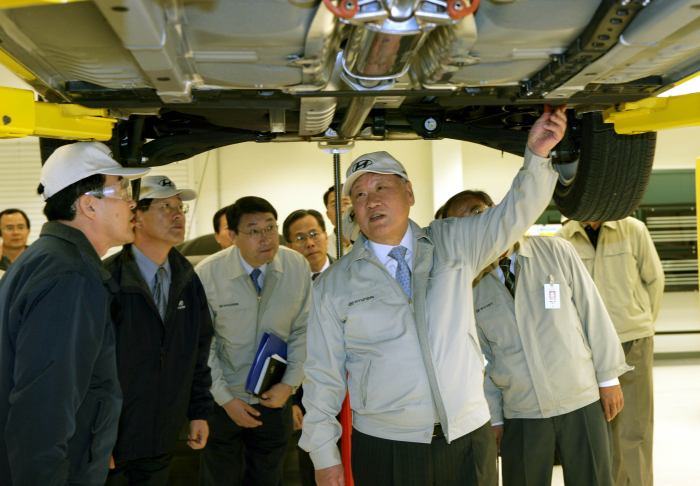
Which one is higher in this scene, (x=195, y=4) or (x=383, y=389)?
(x=195, y=4)

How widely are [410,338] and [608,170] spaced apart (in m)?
0.88

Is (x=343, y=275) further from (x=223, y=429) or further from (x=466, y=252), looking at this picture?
(x=223, y=429)

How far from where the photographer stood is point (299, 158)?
25.7 feet

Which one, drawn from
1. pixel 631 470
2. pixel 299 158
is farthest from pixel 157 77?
pixel 299 158

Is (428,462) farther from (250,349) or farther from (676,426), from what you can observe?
(676,426)

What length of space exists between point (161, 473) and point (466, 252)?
57.0 inches

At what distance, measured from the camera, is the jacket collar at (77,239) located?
1.54m

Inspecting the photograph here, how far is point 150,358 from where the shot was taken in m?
2.19

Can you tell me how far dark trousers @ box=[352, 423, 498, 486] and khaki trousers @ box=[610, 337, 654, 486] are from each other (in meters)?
1.77

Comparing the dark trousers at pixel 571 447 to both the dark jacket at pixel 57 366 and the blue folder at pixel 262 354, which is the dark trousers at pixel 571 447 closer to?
the blue folder at pixel 262 354

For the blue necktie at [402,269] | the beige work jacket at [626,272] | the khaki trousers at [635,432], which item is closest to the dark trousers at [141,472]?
the blue necktie at [402,269]

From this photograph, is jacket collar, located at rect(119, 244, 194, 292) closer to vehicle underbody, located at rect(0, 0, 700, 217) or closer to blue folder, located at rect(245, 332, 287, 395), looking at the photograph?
blue folder, located at rect(245, 332, 287, 395)

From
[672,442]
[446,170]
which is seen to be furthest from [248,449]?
[446,170]

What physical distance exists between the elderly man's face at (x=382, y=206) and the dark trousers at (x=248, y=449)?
1305 mm
